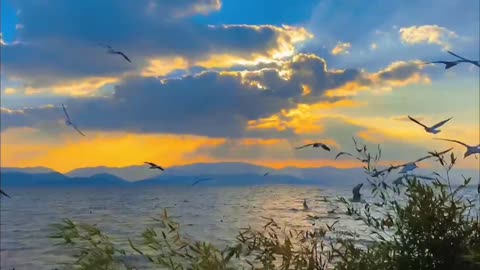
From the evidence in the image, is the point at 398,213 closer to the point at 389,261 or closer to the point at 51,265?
the point at 389,261

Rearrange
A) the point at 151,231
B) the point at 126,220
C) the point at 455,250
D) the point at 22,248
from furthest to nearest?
the point at 126,220 → the point at 22,248 → the point at 455,250 → the point at 151,231

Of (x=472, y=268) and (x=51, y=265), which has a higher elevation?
(x=472, y=268)

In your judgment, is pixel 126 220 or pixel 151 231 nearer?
pixel 151 231

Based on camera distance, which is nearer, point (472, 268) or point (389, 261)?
point (472, 268)

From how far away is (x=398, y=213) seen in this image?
8.48 metres

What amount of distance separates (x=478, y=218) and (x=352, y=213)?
168 centimetres

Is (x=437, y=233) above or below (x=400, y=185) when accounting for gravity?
below

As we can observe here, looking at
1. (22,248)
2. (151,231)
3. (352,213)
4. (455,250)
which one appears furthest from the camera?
(22,248)

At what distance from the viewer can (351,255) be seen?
27.0 feet

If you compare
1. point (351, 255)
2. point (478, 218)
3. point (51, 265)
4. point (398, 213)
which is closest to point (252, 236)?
point (351, 255)

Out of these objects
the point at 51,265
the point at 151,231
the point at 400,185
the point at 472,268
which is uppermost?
the point at 400,185

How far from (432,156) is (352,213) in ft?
4.59

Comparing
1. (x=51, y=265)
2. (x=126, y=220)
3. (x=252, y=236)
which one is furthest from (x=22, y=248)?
(x=252, y=236)

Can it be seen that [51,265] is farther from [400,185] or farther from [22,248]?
[400,185]
